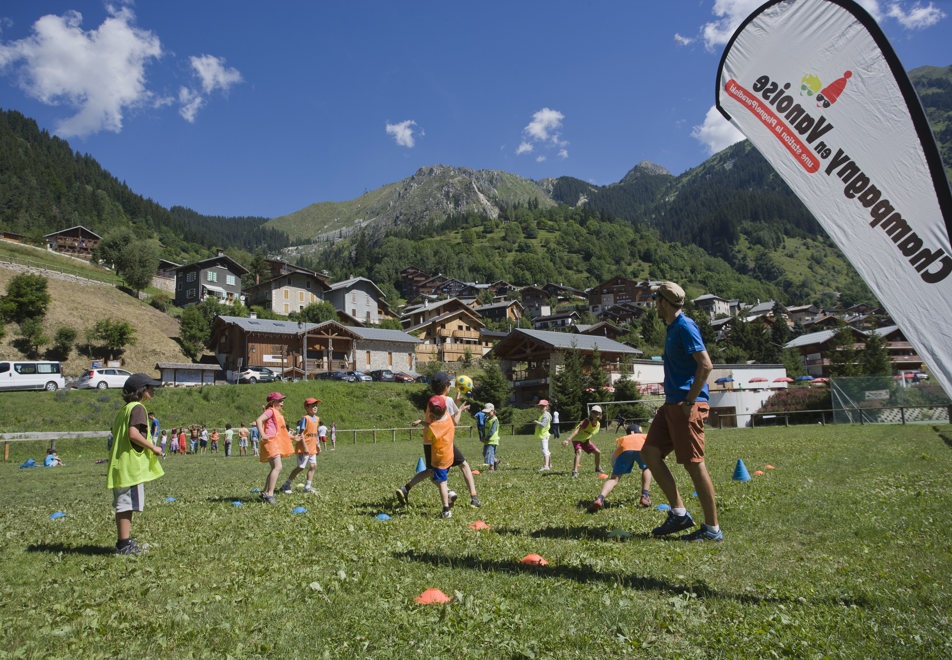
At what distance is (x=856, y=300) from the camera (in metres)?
140

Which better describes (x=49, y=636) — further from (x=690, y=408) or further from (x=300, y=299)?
(x=300, y=299)

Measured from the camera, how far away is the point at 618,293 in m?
125

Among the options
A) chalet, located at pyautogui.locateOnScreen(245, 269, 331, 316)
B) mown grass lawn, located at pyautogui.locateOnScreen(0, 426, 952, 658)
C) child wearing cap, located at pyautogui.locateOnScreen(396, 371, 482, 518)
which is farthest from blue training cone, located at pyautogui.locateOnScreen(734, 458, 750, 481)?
chalet, located at pyautogui.locateOnScreen(245, 269, 331, 316)

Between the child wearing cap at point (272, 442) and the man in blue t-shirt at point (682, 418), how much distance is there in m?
6.27

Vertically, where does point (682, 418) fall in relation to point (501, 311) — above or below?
below

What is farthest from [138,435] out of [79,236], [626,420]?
[79,236]

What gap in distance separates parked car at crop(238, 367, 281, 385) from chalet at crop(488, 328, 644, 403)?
21.5m

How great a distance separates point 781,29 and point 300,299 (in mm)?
86662

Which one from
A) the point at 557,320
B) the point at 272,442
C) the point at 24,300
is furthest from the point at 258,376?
the point at 557,320

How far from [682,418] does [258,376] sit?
168 feet

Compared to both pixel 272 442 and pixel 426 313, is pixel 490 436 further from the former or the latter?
pixel 426 313

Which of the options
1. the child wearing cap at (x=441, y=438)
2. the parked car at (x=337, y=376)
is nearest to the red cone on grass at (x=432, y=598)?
the child wearing cap at (x=441, y=438)

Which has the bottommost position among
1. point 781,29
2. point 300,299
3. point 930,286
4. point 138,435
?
point 138,435

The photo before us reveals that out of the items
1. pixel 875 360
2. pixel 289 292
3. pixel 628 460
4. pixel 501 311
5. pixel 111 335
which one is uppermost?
pixel 289 292
